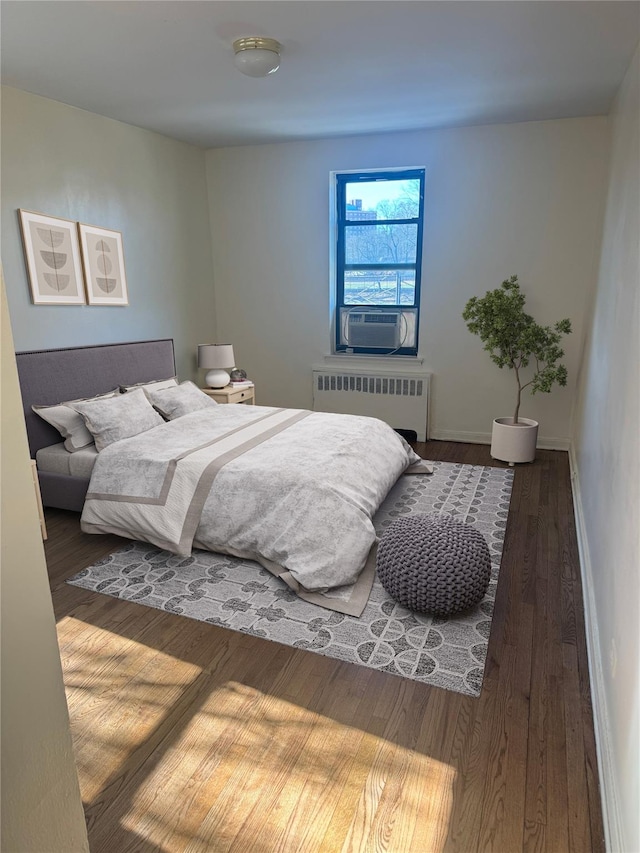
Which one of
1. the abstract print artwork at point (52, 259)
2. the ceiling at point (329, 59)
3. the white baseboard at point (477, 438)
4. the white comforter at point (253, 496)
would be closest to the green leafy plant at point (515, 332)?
the white baseboard at point (477, 438)

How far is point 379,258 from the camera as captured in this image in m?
5.08

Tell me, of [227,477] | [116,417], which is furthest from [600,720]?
[116,417]

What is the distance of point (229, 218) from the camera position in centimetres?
535

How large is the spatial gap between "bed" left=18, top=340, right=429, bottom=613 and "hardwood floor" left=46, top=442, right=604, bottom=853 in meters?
0.54

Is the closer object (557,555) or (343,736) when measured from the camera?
(343,736)

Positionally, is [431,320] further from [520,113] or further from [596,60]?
[596,60]

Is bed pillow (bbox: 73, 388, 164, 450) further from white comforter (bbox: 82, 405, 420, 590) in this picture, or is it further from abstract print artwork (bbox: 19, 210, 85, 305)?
abstract print artwork (bbox: 19, 210, 85, 305)

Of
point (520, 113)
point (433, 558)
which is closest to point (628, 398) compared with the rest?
point (433, 558)

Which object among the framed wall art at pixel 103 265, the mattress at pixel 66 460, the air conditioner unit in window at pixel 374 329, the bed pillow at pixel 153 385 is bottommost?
the mattress at pixel 66 460

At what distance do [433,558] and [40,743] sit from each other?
1.64 m

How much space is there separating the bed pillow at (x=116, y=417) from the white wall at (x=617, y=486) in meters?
2.79

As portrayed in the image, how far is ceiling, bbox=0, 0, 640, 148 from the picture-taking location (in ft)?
7.88

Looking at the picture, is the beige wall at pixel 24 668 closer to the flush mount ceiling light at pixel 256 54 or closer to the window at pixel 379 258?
the flush mount ceiling light at pixel 256 54

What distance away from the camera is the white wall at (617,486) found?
1388mm
